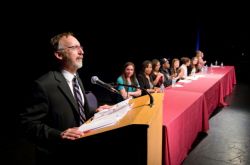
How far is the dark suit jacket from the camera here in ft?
3.84

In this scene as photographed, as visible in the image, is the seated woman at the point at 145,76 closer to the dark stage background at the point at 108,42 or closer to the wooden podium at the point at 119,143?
the dark stage background at the point at 108,42

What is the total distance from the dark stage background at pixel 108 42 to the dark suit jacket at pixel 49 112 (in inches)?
73.5

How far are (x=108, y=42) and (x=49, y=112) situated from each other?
9.66 metres

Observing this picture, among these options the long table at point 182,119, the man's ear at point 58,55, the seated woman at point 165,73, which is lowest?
the long table at point 182,119

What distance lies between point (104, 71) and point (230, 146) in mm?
7012

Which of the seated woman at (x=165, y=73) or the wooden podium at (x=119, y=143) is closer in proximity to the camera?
the wooden podium at (x=119, y=143)

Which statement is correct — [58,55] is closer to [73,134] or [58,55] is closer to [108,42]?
[73,134]

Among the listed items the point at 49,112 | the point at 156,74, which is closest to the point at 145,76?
the point at 156,74

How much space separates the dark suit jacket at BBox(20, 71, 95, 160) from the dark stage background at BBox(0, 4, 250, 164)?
1.87m

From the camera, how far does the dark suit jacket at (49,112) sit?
3.84 feet

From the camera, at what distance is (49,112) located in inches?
50.8

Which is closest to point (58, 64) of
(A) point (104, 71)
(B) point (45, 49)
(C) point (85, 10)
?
(B) point (45, 49)

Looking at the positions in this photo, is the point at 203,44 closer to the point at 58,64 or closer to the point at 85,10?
the point at 85,10

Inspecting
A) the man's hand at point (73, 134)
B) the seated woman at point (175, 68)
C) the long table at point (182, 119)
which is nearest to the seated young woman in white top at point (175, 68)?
the seated woman at point (175, 68)
